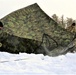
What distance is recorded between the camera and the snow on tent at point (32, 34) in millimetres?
13578

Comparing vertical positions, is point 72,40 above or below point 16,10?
below

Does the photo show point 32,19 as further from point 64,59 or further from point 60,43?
point 64,59

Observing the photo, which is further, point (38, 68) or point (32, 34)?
point (32, 34)

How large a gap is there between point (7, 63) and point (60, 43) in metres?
5.77

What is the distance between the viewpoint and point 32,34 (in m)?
14.3

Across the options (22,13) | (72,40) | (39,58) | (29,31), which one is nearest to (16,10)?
(22,13)

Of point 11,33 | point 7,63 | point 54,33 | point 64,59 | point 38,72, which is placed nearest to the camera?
point 38,72

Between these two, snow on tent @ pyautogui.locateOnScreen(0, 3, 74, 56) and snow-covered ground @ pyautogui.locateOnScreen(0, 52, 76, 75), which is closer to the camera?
snow-covered ground @ pyautogui.locateOnScreen(0, 52, 76, 75)

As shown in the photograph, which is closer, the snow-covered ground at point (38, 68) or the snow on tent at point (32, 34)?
the snow-covered ground at point (38, 68)

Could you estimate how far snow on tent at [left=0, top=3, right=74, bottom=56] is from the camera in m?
13.6

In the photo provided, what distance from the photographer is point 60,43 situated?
46.0ft

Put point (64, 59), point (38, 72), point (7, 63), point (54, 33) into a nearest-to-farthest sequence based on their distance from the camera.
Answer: point (38, 72)
point (7, 63)
point (64, 59)
point (54, 33)

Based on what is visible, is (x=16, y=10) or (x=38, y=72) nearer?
(x=38, y=72)

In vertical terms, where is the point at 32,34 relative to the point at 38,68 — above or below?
above
